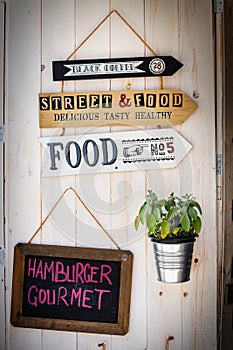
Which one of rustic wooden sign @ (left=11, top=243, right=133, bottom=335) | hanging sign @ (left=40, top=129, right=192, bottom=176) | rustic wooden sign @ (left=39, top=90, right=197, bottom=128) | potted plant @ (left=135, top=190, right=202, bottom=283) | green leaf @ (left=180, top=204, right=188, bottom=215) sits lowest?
rustic wooden sign @ (left=11, top=243, right=133, bottom=335)

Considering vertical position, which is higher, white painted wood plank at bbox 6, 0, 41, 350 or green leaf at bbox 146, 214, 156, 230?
white painted wood plank at bbox 6, 0, 41, 350

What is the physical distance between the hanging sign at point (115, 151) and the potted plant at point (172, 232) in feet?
0.79

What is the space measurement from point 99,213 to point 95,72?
0.68 m

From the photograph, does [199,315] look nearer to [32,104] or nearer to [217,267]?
[217,267]

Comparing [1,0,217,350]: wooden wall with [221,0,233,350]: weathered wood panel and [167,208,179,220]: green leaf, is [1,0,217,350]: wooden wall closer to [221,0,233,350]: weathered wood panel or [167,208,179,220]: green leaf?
[221,0,233,350]: weathered wood panel

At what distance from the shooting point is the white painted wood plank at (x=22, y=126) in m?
2.50

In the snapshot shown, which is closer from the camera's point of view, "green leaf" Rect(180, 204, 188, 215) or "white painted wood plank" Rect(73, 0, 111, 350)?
"green leaf" Rect(180, 204, 188, 215)

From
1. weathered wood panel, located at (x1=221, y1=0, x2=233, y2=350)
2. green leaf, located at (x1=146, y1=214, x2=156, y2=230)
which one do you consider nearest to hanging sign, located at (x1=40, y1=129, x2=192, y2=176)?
weathered wood panel, located at (x1=221, y1=0, x2=233, y2=350)

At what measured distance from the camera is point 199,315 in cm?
240

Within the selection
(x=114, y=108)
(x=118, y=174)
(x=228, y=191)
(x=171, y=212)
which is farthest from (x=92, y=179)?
(x=228, y=191)

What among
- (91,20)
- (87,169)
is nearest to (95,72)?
(91,20)

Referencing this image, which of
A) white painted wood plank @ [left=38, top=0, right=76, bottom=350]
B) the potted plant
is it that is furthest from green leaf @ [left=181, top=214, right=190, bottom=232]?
white painted wood plank @ [left=38, top=0, right=76, bottom=350]

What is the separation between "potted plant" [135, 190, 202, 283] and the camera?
2178 mm

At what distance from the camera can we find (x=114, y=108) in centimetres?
245
